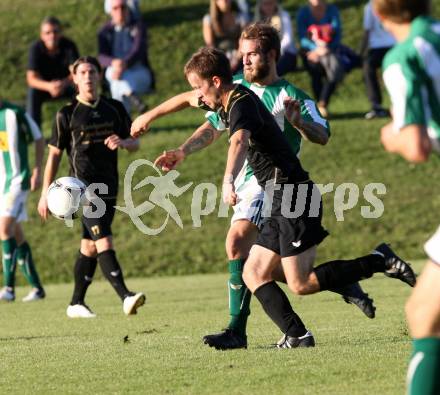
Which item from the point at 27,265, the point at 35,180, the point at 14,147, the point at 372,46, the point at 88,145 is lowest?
the point at 27,265

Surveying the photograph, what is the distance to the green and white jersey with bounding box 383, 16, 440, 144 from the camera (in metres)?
4.44

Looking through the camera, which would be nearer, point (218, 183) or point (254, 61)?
point (254, 61)

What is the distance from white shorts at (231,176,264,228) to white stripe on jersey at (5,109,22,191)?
5.16 m

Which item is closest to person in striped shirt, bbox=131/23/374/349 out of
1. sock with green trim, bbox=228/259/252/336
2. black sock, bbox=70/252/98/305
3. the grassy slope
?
sock with green trim, bbox=228/259/252/336

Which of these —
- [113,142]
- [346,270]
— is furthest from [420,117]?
[113,142]

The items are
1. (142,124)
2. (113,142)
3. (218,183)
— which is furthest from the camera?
(218,183)

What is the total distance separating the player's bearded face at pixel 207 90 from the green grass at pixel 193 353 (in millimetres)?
1530

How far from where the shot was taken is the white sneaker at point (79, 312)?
34.6ft

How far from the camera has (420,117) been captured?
4.46 metres

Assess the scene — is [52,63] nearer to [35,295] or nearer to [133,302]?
[35,295]

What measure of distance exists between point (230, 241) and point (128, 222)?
9.46 m

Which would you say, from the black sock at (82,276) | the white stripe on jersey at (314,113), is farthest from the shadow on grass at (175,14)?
the white stripe on jersey at (314,113)

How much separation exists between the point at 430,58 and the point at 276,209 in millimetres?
2918

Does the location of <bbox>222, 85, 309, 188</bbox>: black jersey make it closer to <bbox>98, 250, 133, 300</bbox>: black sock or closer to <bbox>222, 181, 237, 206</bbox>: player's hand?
<bbox>222, 181, 237, 206</bbox>: player's hand
